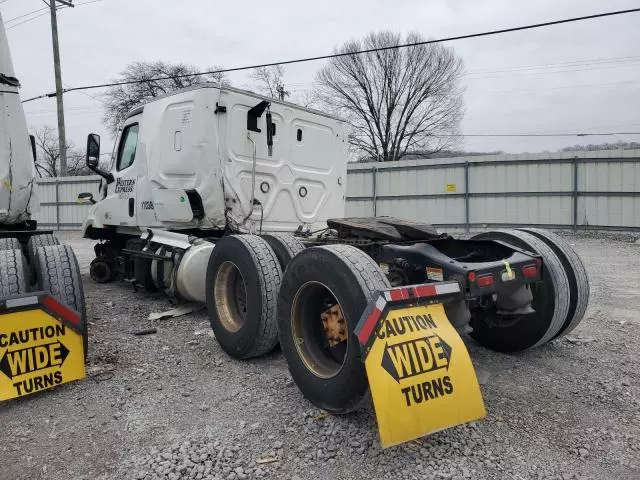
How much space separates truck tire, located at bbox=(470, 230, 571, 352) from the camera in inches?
148

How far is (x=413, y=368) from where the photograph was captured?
259cm

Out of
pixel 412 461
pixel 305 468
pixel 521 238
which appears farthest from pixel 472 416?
pixel 521 238

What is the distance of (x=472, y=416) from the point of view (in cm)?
267

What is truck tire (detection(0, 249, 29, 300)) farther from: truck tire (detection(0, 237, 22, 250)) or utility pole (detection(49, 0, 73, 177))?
utility pole (detection(49, 0, 73, 177))

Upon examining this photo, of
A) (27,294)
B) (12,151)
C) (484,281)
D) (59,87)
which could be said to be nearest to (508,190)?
(484,281)

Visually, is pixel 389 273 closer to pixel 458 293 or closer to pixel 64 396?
pixel 458 293

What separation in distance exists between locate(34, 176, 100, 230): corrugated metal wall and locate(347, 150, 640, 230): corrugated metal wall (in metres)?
12.3

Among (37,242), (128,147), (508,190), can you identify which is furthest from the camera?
(508,190)

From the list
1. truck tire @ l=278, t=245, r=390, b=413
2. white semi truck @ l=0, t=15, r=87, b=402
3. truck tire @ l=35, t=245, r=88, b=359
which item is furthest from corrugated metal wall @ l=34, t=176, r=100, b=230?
truck tire @ l=278, t=245, r=390, b=413

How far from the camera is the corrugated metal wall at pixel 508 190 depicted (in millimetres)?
14273

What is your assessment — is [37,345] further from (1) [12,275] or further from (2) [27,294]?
(1) [12,275]

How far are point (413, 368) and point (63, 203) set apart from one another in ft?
75.5

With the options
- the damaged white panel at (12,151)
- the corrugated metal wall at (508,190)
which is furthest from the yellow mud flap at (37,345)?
the corrugated metal wall at (508,190)

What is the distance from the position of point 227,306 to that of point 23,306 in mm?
1660
